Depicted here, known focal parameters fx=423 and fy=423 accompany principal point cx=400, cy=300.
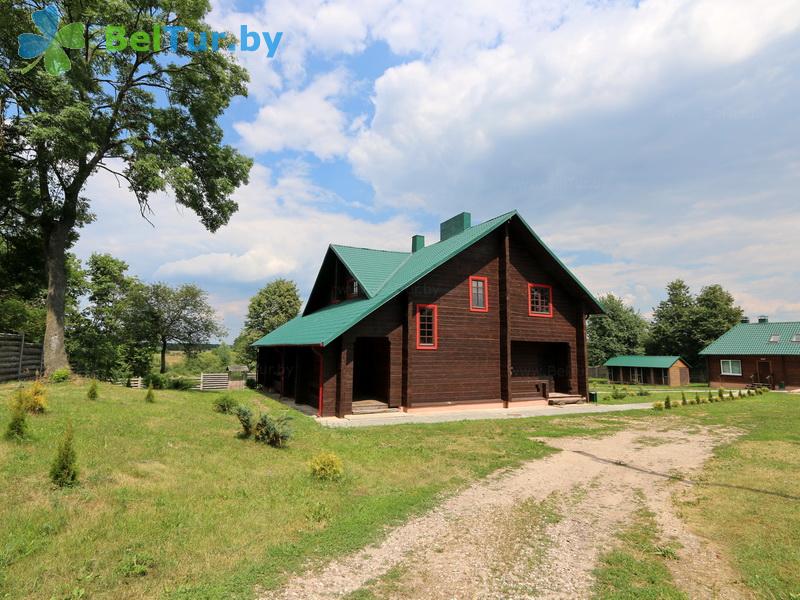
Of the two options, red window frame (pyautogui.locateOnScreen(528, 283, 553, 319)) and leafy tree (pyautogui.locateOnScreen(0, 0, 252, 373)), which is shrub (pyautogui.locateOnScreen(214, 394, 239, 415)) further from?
red window frame (pyautogui.locateOnScreen(528, 283, 553, 319))

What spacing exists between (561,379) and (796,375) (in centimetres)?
2636

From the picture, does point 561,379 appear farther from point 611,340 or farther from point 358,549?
point 611,340

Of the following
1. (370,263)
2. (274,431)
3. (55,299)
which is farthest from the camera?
(370,263)

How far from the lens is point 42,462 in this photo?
7.16 metres

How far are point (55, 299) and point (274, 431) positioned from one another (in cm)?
1514

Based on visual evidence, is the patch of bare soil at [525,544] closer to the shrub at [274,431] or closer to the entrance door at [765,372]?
the shrub at [274,431]

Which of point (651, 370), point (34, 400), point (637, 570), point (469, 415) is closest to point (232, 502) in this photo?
point (637, 570)

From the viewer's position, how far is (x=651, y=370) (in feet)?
145

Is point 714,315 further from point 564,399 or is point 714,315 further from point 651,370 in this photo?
point 564,399

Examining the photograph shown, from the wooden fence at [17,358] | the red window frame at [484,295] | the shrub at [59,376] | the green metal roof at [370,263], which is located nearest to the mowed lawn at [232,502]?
the shrub at [59,376]

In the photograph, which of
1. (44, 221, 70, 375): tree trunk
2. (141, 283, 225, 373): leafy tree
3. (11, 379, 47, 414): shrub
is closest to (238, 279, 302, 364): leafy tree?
(141, 283, 225, 373): leafy tree

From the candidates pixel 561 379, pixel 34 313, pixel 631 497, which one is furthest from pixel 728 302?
pixel 34 313

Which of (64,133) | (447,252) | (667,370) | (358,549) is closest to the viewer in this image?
(358,549)

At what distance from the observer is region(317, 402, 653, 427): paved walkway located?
15.2m
